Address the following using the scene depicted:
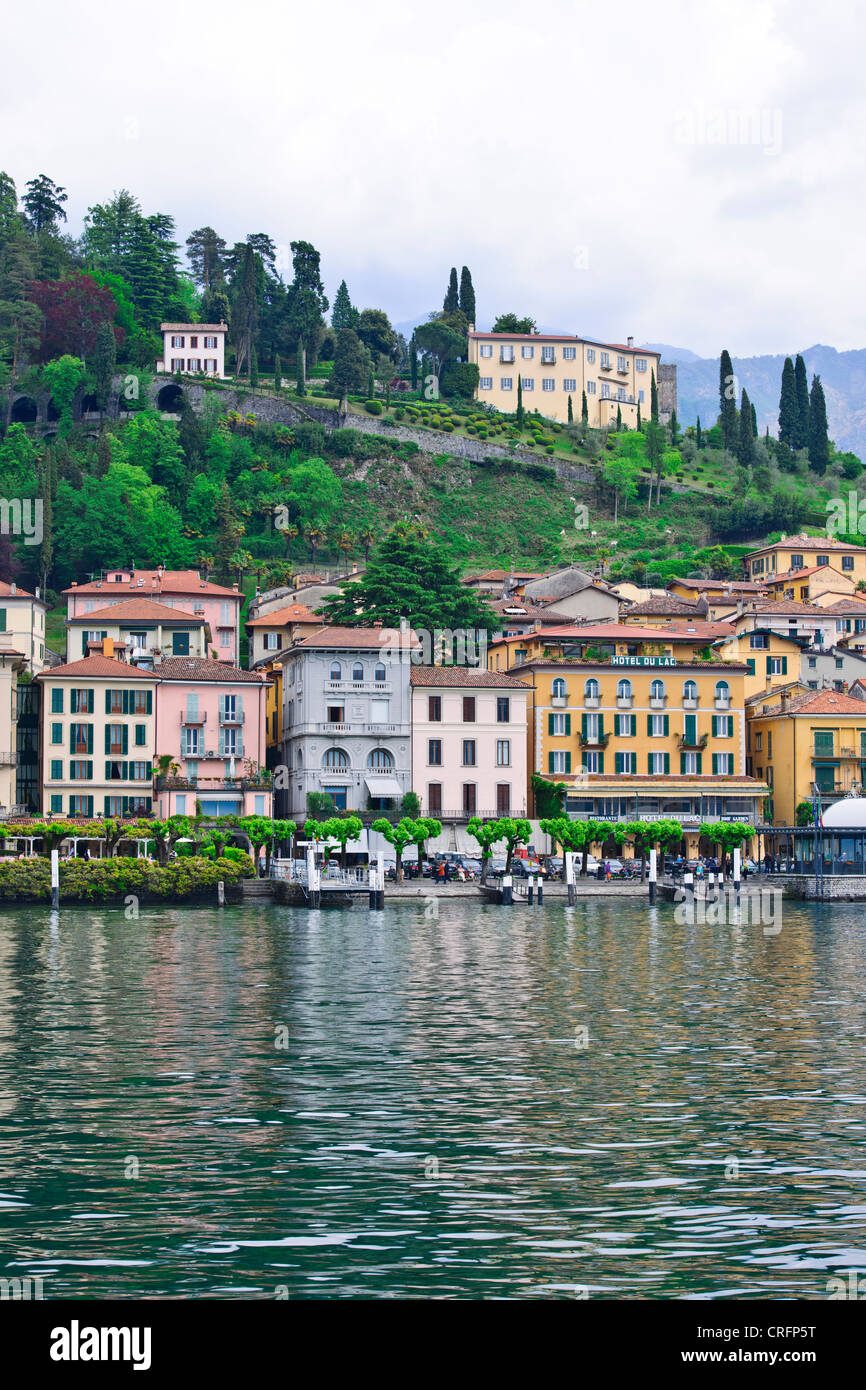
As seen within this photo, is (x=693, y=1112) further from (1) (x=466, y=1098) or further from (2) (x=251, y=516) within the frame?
(2) (x=251, y=516)

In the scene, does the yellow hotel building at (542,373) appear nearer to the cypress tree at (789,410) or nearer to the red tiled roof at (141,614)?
the cypress tree at (789,410)

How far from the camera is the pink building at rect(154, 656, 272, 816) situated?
84.8 metres

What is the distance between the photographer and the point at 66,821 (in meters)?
77.6

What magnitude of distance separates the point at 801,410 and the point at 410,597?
308 feet

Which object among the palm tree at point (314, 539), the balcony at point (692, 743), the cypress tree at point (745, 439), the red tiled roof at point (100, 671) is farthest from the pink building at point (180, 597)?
the cypress tree at point (745, 439)

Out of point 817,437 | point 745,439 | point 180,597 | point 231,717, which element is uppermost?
point 817,437

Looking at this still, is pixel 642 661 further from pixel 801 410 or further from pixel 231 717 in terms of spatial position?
pixel 801 410

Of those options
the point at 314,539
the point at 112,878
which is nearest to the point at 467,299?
the point at 314,539

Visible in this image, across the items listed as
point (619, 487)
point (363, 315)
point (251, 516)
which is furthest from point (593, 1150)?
point (363, 315)

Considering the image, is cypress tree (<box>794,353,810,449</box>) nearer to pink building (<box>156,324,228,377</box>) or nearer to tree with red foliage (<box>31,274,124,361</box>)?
pink building (<box>156,324,228,377</box>)

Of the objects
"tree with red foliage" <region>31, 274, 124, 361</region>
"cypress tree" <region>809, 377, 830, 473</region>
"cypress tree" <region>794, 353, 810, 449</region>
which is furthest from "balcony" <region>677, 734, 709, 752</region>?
"cypress tree" <region>794, 353, 810, 449</region>

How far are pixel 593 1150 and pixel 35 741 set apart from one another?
71.5 m

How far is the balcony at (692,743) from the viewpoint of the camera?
94125 millimetres

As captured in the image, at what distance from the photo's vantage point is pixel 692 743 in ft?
309
